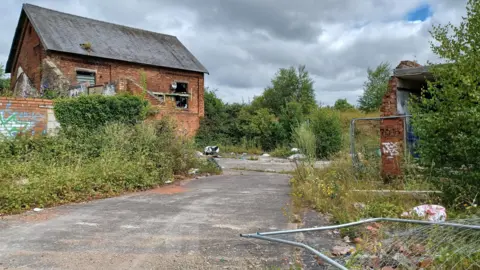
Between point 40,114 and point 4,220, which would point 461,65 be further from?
point 40,114

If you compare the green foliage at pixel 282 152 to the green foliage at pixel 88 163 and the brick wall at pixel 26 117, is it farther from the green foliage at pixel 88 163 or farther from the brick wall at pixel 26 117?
the brick wall at pixel 26 117

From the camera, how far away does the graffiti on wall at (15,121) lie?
9.72 meters

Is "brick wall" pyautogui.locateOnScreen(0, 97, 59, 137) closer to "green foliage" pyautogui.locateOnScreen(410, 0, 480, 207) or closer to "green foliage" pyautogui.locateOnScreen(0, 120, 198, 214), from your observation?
"green foliage" pyautogui.locateOnScreen(0, 120, 198, 214)

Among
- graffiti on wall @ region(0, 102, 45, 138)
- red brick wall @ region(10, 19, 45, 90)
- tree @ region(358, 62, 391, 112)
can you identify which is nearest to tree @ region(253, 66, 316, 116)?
tree @ region(358, 62, 391, 112)

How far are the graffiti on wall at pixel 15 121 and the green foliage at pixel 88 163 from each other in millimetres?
590

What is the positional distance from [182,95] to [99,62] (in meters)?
5.77

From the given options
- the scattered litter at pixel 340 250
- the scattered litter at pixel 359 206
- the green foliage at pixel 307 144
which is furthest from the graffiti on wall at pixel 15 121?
the scattered litter at pixel 340 250

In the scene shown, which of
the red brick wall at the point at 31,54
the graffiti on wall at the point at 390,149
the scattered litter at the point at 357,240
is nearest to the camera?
the scattered litter at the point at 357,240

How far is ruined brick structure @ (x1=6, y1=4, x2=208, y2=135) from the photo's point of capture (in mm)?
17578

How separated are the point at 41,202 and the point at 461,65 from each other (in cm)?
799

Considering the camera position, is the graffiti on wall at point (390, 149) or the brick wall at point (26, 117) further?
the brick wall at point (26, 117)

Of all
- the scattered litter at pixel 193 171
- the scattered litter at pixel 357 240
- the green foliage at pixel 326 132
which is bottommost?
the scattered litter at pixel 357 240

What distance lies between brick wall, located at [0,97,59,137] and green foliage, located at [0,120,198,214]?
545 millimetres

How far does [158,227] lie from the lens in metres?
5.41
